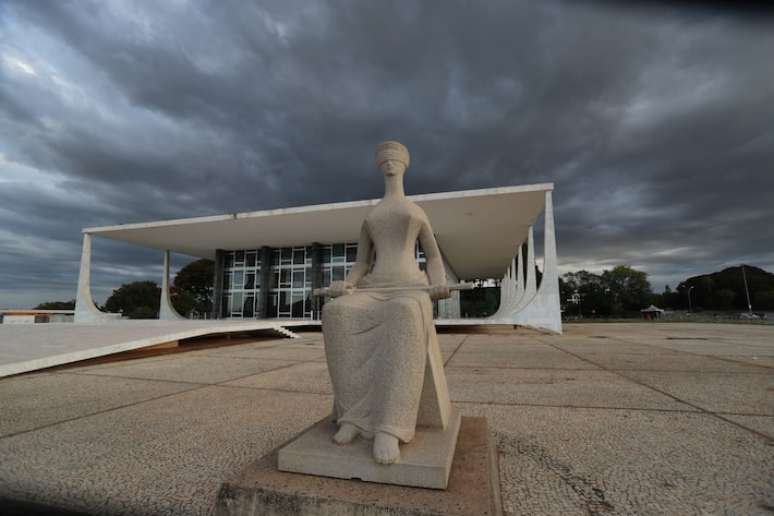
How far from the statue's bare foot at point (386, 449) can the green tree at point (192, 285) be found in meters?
43.3

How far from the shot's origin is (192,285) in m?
41.9

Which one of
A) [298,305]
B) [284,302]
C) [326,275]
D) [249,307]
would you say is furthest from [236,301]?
[326,275]

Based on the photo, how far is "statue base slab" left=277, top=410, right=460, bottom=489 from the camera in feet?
5.87

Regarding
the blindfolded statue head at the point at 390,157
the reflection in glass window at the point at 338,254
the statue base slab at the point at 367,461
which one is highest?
the reflection in glass window at the point at 338,254

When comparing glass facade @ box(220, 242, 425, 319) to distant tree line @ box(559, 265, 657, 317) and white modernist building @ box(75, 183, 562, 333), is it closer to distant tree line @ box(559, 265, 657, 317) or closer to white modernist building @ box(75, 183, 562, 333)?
white modernist building @ box(75, 183, 562, 333)

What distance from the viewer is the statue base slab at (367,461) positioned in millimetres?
1789

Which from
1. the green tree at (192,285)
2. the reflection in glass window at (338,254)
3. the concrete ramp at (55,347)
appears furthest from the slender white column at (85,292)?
the green tree at (192,285)

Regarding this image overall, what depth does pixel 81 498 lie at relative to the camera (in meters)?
2.10

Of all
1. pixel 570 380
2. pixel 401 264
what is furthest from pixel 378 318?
pixel 570 380

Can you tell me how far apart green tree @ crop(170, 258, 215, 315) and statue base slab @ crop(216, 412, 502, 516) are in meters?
43.1

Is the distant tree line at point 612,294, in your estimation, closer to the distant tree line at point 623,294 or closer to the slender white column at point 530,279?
the distant tree line at point 623,294

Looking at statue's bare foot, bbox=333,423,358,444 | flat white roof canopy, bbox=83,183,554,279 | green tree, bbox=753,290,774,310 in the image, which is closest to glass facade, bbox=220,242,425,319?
flat white roof canopy, bbox=83,183,554,279

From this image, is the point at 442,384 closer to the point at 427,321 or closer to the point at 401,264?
the point at 427,321

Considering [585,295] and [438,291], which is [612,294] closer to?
[585,295]
